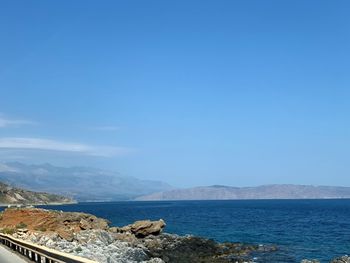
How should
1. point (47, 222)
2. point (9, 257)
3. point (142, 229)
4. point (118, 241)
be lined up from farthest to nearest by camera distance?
point (142, 229) < point (47, 222) < point (118, 241) < point (9, 257)

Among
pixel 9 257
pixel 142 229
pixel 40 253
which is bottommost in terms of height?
pixel 142 229

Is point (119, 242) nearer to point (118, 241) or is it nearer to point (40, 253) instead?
point (118, 241)

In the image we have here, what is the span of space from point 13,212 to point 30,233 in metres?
19.1

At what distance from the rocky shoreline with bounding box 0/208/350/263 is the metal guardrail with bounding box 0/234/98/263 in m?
3.81

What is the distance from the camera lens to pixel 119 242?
143ft

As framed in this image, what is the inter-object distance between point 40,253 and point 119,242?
22.4m

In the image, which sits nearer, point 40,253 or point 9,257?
point 40,253

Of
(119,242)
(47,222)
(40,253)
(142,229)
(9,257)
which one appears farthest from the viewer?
(142,229)

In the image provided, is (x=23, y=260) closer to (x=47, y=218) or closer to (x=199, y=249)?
(x=199, y=249)

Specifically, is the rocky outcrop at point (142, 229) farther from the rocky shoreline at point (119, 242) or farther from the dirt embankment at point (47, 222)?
the dirt embankment at point (47, 222)

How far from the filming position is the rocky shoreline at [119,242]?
1428 inches

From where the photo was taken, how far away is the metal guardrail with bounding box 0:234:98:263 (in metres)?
17.0

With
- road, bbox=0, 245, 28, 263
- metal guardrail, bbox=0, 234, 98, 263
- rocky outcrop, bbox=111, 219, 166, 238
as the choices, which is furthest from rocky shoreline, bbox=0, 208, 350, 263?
road, bbox=0, 245, 28, 263

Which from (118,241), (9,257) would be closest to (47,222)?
(118,241)
